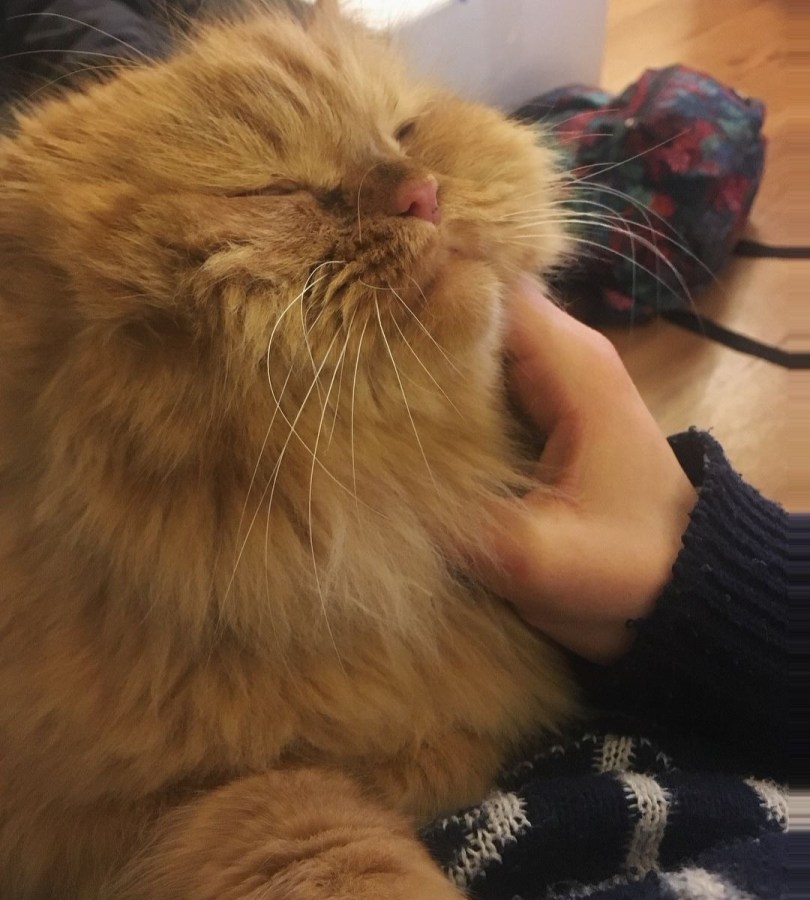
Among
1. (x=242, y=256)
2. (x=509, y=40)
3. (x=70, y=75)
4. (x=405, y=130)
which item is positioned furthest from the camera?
(x=509, y=40)

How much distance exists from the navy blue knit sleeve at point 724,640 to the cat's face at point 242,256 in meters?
0.29

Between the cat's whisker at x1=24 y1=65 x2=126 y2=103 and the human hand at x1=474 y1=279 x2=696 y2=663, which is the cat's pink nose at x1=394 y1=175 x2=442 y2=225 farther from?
the cat's whisker at x1=24 y1=65 x2=126 y2=103

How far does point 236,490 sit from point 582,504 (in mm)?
403

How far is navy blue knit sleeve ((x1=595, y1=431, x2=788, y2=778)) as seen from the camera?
0.85m

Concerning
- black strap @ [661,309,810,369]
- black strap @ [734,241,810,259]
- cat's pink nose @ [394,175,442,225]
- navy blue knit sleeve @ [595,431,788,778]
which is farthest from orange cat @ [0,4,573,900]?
black strap @ [734,241,810,259]

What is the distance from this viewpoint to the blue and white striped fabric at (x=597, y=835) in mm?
764

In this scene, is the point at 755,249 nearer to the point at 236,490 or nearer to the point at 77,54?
the point at 77,54

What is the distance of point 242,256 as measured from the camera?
2.43ft

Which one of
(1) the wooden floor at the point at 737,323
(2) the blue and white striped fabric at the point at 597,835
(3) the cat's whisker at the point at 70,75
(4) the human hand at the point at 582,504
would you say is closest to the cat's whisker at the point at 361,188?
(4) the human hand at the point at 582,504

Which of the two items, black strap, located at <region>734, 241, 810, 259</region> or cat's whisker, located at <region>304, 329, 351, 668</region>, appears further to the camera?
black strap, located at <region>734, 241, 810, 259</region>

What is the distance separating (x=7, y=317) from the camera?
0.79 metres

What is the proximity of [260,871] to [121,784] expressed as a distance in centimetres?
18

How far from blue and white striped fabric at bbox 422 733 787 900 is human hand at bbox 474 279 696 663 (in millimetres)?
184

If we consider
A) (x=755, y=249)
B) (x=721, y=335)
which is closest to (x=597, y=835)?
(x=721, y=335)
